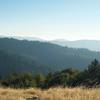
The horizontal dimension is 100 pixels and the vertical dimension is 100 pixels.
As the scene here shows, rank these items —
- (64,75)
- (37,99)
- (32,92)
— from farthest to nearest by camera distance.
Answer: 1. (64,75)
2. (32,92)
3. (37,99)

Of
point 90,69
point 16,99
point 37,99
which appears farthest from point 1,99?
point 90,69

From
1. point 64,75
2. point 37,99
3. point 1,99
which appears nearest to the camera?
point 1,99

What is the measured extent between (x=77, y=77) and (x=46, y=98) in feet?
253

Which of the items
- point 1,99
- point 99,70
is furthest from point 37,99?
point 99,70

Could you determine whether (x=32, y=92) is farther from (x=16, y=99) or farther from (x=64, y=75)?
(x=64, y=75)

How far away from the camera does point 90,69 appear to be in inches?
3561

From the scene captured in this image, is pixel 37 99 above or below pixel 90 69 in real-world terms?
above

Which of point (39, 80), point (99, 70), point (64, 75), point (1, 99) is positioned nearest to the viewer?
point (1, 99)

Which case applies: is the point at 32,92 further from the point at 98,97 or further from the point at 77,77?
the point at 77,77

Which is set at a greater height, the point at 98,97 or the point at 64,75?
the point at 98,97

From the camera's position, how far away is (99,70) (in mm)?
82875

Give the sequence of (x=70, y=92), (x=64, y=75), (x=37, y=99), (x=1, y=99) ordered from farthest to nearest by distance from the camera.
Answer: (x=64, y=75) < (x=70, y=92) < (x=37, y=99) < (x=1, y=99)

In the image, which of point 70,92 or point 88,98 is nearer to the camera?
point 88,98

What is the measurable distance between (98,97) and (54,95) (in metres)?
1.22
